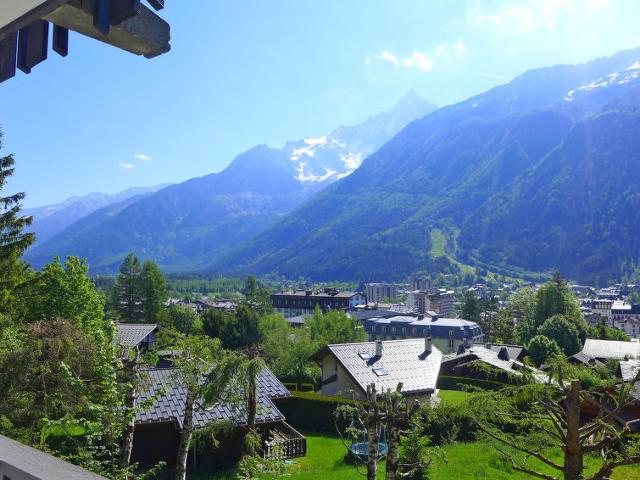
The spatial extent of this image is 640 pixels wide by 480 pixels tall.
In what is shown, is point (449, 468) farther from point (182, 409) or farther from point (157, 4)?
point (157, 4)

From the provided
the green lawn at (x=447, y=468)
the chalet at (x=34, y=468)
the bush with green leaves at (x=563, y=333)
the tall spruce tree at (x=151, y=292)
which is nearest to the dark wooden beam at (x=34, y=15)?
the chalet at (x=34, y=468)

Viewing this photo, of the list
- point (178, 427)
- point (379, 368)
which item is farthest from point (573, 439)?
point (379, 368)

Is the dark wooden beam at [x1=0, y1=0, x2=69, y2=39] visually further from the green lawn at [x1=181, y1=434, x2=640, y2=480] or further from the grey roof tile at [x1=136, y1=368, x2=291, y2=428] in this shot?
the green lawn at [x1=181, y1=434, x2=640, y2=480]

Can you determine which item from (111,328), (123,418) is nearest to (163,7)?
(123,418)

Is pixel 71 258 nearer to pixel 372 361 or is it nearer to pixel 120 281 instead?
pixel 372 361

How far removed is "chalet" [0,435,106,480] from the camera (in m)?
2.22

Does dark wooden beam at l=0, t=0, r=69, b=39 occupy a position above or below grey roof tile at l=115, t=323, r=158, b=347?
above

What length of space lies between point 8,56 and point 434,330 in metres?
89.6

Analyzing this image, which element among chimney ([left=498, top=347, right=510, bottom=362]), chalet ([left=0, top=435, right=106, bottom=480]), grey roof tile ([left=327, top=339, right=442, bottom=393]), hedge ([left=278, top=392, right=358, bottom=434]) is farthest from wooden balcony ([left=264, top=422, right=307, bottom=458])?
chimney ([left=498, top=347, right=510, bottom=362])

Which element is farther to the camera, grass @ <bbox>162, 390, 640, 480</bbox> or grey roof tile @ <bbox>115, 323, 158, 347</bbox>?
grey roof tile @ <bbox>115, 323, 158, 347</bbox>

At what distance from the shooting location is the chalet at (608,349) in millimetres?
53906

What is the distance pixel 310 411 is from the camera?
31484 mm

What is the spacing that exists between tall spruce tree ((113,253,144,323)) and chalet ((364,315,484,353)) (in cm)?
4580

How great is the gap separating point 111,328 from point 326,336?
1144 inches
